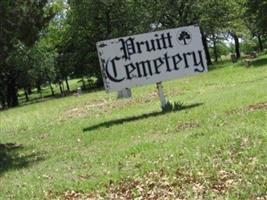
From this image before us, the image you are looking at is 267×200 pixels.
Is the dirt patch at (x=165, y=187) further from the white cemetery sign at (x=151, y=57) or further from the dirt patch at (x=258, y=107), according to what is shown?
the white cemetery sign at (x=151, y=57)

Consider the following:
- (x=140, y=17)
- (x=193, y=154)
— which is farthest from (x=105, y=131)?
(x=140, y=17)

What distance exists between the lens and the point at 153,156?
11969 millimetres

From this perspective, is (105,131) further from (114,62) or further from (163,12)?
(163,12)

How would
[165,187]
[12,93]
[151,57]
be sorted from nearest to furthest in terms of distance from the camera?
[165,187] < [151,57] < [12,93]

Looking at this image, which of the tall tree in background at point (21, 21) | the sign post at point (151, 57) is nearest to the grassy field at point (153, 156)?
the sign post at point (151, 57)

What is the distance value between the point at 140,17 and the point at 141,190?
4640 centimetres

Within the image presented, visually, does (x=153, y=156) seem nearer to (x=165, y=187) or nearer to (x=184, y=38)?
(x=165, y=187)

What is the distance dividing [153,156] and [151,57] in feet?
30.4

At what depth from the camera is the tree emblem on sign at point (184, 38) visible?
20.9 metres

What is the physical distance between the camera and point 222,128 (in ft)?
45.8

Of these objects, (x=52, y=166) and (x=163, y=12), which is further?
(x=163, y=12)

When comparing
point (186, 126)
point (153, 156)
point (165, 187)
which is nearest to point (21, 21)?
point (186, 126)

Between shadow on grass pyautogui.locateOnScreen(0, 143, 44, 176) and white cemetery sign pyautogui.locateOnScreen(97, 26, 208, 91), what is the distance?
166 inches

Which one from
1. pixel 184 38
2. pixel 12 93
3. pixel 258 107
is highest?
pixel 184 38
